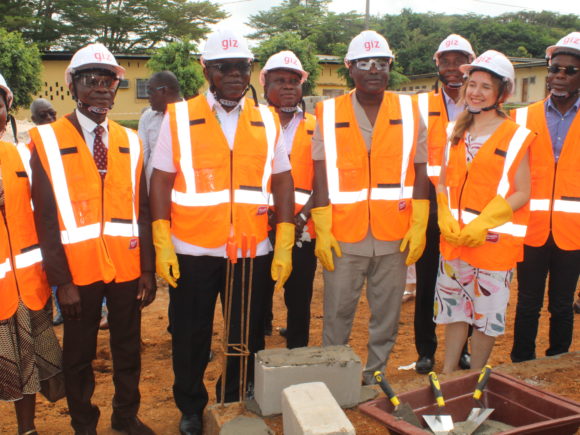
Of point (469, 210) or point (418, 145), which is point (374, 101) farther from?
point (469, 210)

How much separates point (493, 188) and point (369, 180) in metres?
0.79

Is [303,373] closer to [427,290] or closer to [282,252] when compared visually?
[282,252]

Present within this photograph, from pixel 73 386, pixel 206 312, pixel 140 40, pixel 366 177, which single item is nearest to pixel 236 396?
pixel 206 312

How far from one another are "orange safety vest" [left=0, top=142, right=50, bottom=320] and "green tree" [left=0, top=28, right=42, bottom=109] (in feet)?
63.4

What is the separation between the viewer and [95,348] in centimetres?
345

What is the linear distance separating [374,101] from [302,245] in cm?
121

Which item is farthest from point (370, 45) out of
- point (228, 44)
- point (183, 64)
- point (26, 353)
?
point (183, 64)

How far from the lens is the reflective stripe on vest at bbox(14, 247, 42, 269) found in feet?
10.7

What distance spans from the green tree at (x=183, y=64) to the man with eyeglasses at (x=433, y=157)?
1951 centimetres

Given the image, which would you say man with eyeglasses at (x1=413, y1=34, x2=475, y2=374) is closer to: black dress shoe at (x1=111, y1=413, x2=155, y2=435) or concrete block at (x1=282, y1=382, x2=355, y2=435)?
concrete block at (x1=282, y1=382, x2=355, y2=435)

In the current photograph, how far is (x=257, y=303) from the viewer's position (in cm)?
368

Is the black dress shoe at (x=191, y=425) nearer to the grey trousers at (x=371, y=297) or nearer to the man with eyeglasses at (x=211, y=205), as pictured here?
the man with eyeglasses at (x=211, y=205)

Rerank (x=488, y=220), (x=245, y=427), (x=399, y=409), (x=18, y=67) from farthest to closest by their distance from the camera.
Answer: (x=18, y=67) < (x=488, y=220) < (x=245, y=427) < (x=399, y=409)

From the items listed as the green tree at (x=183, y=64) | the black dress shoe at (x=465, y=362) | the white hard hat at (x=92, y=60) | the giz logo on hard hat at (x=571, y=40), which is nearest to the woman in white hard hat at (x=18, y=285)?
the white hard hat at (x=92, y=60)
